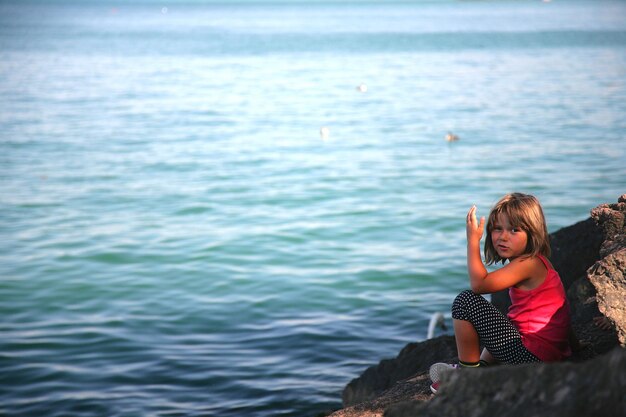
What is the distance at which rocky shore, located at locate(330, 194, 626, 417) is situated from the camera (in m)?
2.59

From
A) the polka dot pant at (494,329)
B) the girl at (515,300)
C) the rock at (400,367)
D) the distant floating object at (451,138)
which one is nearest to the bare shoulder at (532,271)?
the girl at (515,300)

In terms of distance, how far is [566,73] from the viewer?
1545 inches

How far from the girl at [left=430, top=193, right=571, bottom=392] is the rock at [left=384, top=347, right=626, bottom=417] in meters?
1.53

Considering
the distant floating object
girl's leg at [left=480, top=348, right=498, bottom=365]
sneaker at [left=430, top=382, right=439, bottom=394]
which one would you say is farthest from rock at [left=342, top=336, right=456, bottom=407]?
the distant floating object

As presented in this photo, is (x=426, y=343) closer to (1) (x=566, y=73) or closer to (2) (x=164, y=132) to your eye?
(2) (x=164, y=132)

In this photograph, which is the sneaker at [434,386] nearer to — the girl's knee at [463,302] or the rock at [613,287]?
the girl's knee at [463,302]

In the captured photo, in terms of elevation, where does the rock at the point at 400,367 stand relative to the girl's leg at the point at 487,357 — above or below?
below

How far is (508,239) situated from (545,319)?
44 centimetres

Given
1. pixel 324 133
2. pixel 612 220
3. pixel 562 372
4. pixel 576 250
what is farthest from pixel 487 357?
pixel 324 133

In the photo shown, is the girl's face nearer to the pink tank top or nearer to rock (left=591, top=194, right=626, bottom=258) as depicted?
the pink tank top

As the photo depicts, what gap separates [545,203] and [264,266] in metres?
5.89

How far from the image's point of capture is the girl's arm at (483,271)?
4.30 m

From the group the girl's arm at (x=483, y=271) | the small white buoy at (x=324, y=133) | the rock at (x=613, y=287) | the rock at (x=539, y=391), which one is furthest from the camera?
the small white buoy at (x=324, y=133)

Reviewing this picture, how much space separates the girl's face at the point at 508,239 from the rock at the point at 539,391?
5.72ft
